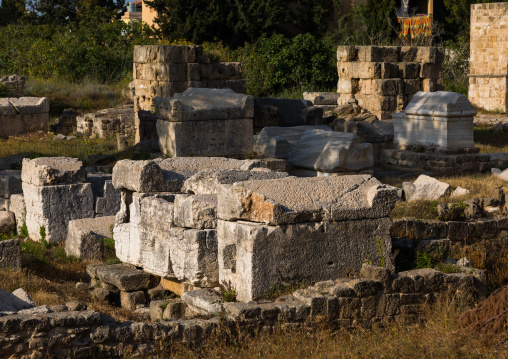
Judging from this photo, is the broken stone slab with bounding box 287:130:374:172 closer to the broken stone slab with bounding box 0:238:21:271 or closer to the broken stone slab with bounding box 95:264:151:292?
the broken stone slab with bounding box 95:264:151:292

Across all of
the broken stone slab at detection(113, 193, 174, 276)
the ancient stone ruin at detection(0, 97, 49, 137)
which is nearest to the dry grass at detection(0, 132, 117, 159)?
the ancient stone ruin at detection(0, 97, 49, 137)

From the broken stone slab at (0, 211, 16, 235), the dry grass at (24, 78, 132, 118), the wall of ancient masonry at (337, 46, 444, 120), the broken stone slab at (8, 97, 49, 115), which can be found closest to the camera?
the broken stone slab at (0, 211, 16, 235)

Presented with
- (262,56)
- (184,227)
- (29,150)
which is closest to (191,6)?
(262,56)

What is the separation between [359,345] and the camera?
494cm

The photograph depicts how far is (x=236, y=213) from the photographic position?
564 cm

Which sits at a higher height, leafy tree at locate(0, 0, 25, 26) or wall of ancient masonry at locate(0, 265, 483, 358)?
leafy tree at locate(0, 0, 25, 26)

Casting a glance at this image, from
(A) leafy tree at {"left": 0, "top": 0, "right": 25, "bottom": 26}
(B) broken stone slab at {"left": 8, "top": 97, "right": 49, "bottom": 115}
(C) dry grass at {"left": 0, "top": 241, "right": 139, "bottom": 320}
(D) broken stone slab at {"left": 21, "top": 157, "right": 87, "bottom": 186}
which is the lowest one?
(C) dry grass at {"left": 0, "top": 241, "right": 139, "bottom": 320}

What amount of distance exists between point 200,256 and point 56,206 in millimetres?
3667

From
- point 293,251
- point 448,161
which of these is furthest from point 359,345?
point 448,161

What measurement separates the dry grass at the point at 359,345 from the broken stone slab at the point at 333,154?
6392 mm

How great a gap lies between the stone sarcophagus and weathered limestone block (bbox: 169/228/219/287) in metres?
8.78

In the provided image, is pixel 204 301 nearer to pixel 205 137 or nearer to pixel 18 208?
pixel 18 208

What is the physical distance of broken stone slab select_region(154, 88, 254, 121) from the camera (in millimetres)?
11844

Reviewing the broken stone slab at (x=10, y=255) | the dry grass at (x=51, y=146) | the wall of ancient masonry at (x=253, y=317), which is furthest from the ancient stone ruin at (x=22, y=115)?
the wall of ancient masonry at (x=253, y=317)
